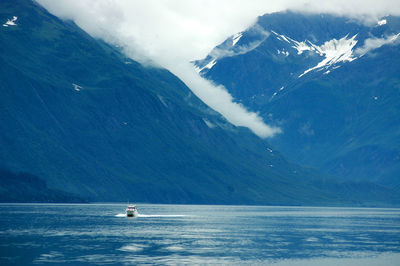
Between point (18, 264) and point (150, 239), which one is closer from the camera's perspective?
point (18, 264)

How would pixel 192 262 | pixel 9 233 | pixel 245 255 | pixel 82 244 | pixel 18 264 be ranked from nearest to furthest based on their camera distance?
pixel 18 264, pixel 192 262, pixel 245 255, pixel 82 244, pixel 9 233

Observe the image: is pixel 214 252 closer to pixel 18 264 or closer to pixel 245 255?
pixel 245 255

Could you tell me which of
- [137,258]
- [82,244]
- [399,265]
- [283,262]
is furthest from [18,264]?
[399,265]

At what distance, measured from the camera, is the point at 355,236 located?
195750 millimetres

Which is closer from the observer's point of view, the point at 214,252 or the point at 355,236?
the point at 214,252

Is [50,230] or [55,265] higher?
[50,230]

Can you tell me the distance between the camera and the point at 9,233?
166750mm

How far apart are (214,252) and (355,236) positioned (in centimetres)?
6392

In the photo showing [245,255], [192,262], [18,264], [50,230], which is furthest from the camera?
[50,230]

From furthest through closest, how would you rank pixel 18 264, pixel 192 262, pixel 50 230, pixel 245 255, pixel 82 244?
1. pixel 50 230
2. pixel 82 244
3. pixel 245 255
4. pixel 192 262
5. pixel 18 264

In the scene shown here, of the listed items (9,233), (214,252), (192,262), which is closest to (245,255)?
(214,252)

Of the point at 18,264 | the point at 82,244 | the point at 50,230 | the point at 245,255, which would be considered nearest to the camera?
the point at 18,264

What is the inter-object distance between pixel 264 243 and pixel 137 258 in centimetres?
4786

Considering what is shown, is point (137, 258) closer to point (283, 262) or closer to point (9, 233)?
point (283, 262)
